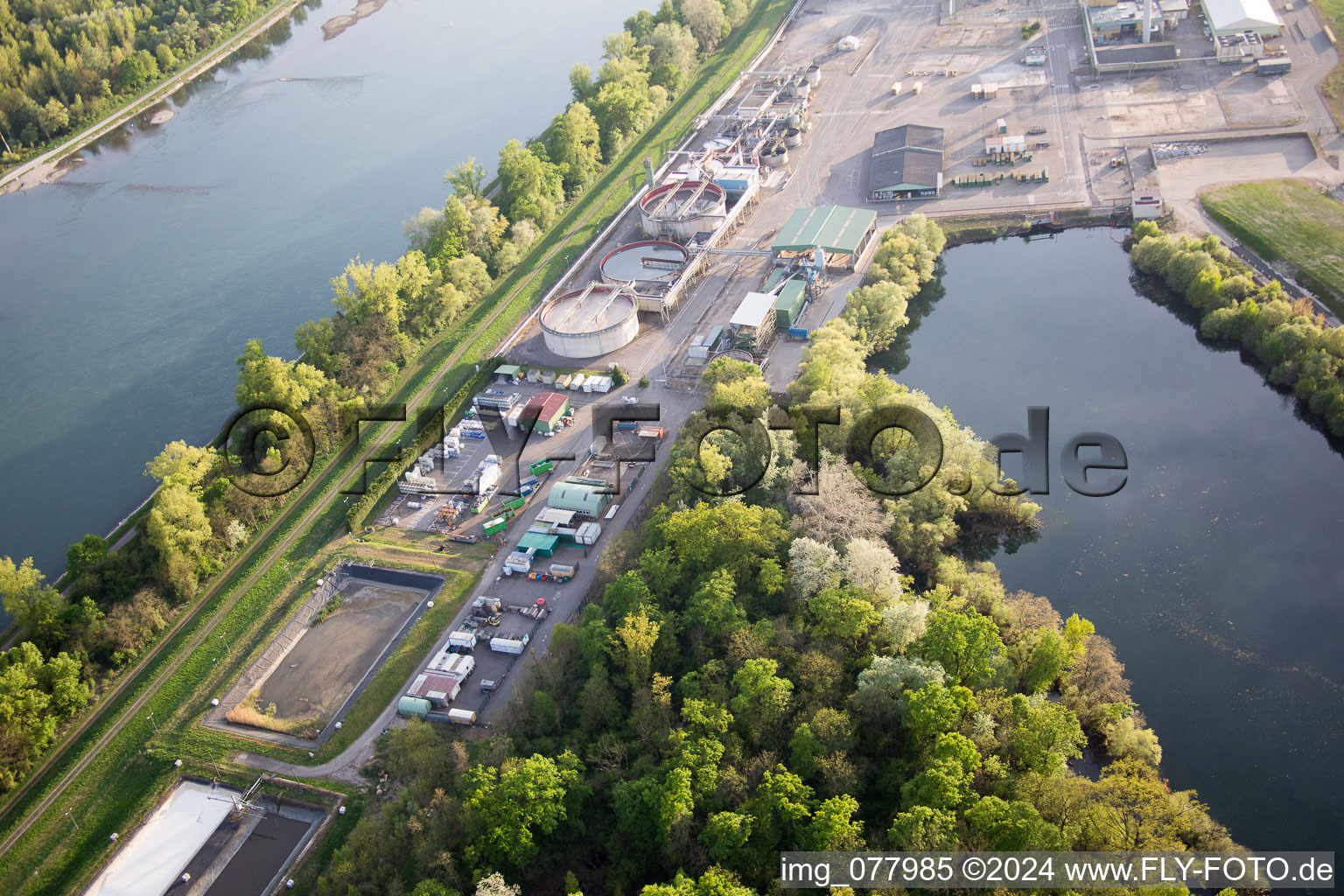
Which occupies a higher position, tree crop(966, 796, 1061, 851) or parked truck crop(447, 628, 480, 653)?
tree crop(966, 796, 1061, 851)

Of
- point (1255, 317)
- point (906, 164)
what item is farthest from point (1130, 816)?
point (906, 164)

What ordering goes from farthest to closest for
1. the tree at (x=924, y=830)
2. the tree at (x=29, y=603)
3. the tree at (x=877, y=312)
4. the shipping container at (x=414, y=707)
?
the tree at (x=877, y=312) < the tree at (x=29, y=603) < the shipping container at (x=414, y=707) < the tree at (x=924, y=830)

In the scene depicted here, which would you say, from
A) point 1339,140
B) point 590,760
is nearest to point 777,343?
point 590,760

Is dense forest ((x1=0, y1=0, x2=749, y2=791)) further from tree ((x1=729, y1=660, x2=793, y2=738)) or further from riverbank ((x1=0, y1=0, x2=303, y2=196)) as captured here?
tree ((x1=729, y1=660, x2=793, y2=738))

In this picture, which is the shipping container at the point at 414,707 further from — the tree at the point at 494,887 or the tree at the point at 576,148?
the tree at the point at 576,148

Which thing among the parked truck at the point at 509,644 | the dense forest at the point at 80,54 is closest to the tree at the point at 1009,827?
the parked truck at the point at 509,644

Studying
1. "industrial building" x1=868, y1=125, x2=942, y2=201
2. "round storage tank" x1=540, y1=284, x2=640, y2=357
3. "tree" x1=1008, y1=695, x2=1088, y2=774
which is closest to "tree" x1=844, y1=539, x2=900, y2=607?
"tree" x1=1008, y1=695, x2=1088, y2=774

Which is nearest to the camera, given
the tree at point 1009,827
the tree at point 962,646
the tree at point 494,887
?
the tree at point 1009,827
